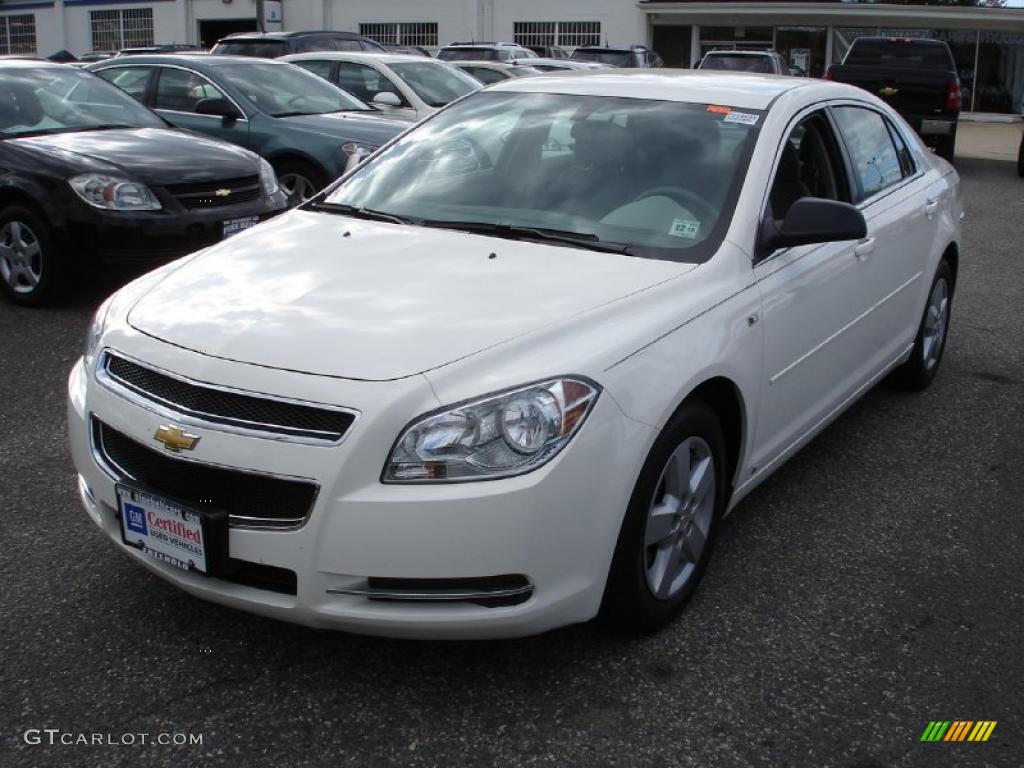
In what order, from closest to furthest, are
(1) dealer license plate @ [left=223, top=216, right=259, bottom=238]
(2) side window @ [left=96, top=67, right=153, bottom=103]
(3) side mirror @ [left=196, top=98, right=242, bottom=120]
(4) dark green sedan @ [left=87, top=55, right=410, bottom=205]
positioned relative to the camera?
(1) dealer license plate @ [left=223, top=216, right=259, bottom=238] < (4) dark green sedan @ [left=87, top=55, right=410, bottom=205] < (3) side mirror @ [left=196, top=98, right=242, bottom=120] < (2) side window @ [left=96, top=67, right=153, bottom=103]

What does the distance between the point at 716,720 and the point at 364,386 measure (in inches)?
49.4

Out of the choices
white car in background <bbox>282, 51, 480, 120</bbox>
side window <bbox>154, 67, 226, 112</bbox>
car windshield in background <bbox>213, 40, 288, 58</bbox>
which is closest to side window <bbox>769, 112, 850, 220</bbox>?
side window <bbox>154, 67, 226, 112</bbox>

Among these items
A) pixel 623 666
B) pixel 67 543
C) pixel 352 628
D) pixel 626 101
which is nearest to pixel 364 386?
pixel 352 628

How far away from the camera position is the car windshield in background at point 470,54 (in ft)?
76.4

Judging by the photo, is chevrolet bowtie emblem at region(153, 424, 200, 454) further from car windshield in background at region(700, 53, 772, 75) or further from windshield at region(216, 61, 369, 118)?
car windshield in background at region(700, 53, 772, 75)

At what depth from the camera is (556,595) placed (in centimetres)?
288

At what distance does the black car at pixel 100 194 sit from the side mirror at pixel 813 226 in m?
4.35

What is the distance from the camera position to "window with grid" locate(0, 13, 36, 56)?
41.8 metres

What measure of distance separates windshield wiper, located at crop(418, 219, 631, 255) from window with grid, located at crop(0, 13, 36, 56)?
4302cm

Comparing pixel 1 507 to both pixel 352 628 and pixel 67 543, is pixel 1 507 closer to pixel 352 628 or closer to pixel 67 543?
pixel 67 543

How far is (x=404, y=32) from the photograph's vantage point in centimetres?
3553

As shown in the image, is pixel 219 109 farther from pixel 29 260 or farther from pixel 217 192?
pixel 29 260

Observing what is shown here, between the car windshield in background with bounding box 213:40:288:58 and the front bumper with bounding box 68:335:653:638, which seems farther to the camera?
the car windshield in background with bounding box 213:40:288:58

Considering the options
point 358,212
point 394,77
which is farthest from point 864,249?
point 394,77
